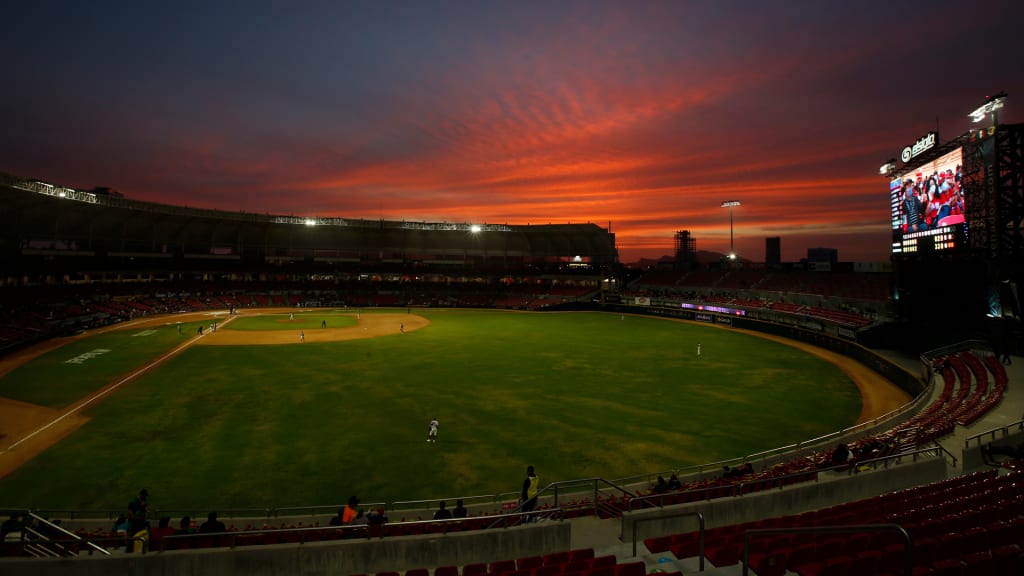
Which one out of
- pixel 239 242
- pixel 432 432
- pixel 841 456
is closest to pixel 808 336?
pixel 841 456

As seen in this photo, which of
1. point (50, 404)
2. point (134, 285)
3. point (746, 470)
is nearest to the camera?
point (746, 470)

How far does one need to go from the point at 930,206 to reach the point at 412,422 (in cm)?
3419

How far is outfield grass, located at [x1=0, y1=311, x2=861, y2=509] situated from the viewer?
15266mm

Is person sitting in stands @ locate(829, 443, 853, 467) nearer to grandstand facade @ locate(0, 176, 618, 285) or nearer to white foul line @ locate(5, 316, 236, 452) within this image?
white foul line @ locate(5, 316, 236, 452)

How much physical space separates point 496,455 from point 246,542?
8.66 metres

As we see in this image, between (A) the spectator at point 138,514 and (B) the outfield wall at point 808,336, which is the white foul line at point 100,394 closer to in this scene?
(A) the spectator at point 138,514

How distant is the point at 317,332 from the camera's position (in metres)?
50.4

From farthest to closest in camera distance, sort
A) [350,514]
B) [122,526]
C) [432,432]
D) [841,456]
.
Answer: [432,432] < [841,456] < [350,514] < [122,526]

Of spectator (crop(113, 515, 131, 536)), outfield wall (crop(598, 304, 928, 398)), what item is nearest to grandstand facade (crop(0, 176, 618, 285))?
outfield wall (crop(598, 304, 928, 398))

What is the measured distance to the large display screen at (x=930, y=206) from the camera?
27.0 m

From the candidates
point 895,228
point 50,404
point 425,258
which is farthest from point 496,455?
point 425,258

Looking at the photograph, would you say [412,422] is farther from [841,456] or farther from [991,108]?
[991,108]

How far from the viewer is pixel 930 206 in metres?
29.9

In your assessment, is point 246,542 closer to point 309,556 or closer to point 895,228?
point 309,556
